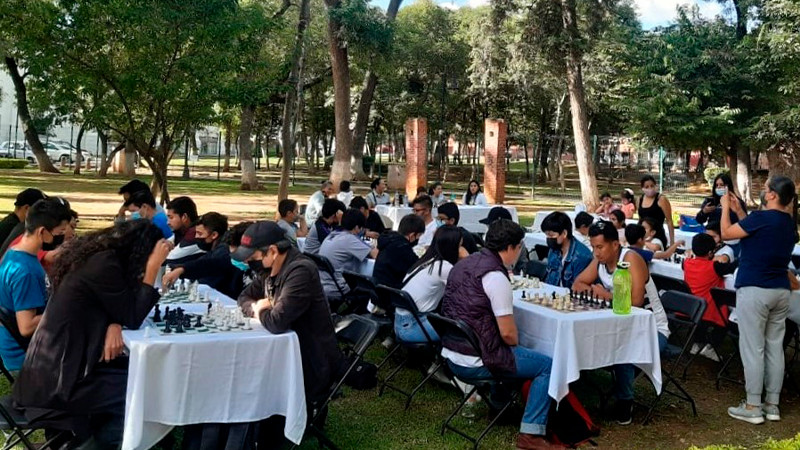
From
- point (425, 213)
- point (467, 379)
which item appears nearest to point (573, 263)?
point (467, 379)

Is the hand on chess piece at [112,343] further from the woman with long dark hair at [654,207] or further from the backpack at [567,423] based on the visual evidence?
the woman with long dark hair at [654,207]

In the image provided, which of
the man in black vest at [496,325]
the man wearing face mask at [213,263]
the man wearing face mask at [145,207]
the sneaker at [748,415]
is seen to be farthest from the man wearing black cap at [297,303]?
the sneaker at [748,415]

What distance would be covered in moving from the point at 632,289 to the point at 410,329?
65.0 inches

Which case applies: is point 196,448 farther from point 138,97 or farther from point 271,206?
point 271,206

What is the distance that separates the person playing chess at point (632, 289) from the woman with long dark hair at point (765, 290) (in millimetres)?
609

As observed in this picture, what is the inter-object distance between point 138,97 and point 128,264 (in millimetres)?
8734

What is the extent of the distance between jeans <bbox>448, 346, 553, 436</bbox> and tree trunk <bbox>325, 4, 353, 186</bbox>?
19.6m

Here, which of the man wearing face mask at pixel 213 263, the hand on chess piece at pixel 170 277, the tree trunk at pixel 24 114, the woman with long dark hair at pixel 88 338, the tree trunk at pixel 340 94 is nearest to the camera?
the woman with long dark hair at pixel 88 338

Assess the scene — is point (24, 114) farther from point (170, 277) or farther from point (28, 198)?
point (170, 277)

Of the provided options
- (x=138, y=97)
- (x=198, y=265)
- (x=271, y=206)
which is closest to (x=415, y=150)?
(x=271, y=206)

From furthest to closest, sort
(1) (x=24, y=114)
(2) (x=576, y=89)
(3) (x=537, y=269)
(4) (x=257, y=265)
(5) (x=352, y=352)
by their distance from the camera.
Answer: (1) (x=24, y=114) < (2) (x=576, y=89) < (3) (x=537, y=269) < (5) (x=352, y=352) < (4) (x=257, y=265)

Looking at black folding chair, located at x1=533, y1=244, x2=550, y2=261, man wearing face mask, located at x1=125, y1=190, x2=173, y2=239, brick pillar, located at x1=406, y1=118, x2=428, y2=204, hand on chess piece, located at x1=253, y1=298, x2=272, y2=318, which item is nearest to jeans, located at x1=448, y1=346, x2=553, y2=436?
hand on chess piece, located at x1=253, y1=298, x2=272, y2=318

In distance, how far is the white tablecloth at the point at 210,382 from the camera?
391 centimetres

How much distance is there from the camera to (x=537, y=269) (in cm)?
752
